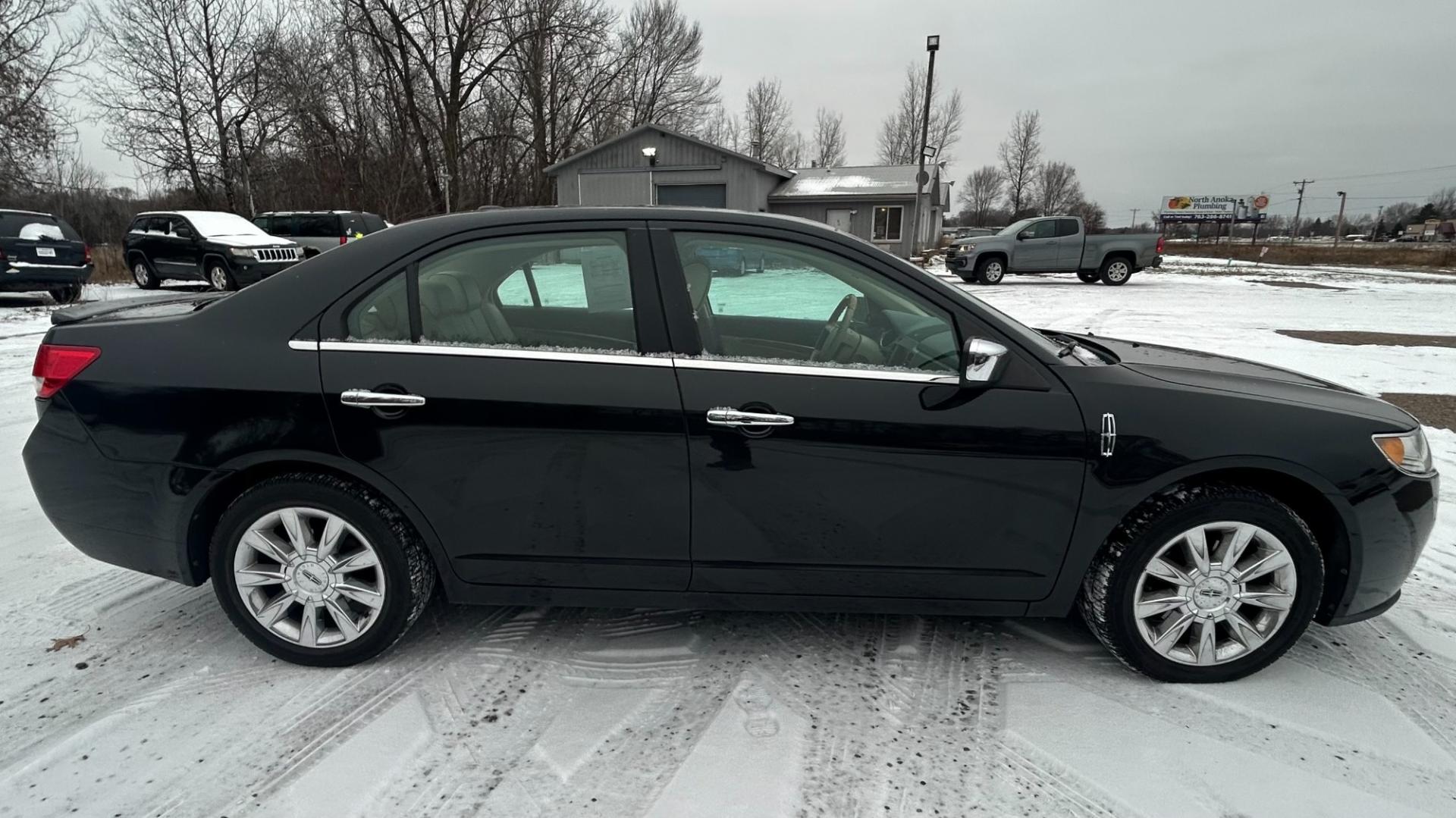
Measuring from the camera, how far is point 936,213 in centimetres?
4647

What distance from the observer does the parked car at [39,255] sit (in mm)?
11812

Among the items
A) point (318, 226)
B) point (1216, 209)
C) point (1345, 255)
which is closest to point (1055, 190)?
point (1216, 209)

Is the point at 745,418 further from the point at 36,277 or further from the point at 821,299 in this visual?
the point at 36,277

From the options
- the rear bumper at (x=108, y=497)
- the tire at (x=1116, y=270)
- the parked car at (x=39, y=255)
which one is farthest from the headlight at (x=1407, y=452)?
Result: the tire at (x=1116, y=270)

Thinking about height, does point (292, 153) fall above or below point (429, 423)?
above

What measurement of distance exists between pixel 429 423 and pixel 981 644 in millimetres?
2169

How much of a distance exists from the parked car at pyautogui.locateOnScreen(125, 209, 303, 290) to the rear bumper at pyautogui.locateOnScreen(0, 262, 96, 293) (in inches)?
87.9

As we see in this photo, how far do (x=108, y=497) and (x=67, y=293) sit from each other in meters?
14.3

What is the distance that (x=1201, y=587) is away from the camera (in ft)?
8.05

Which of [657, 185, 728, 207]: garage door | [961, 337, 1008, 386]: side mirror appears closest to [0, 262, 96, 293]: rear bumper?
[961, 337, 1008, 386]: side mirror

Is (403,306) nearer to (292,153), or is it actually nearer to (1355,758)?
(1355,758)

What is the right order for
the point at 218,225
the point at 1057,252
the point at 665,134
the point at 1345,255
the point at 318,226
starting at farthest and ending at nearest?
the point at 1345,255
the point at 665,134
the point at 1057,252
the point at 318,226
the point at 218,225

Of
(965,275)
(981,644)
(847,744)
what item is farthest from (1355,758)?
(965,275)

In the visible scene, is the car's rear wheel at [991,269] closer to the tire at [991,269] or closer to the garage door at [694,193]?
the tire at [991,269]
